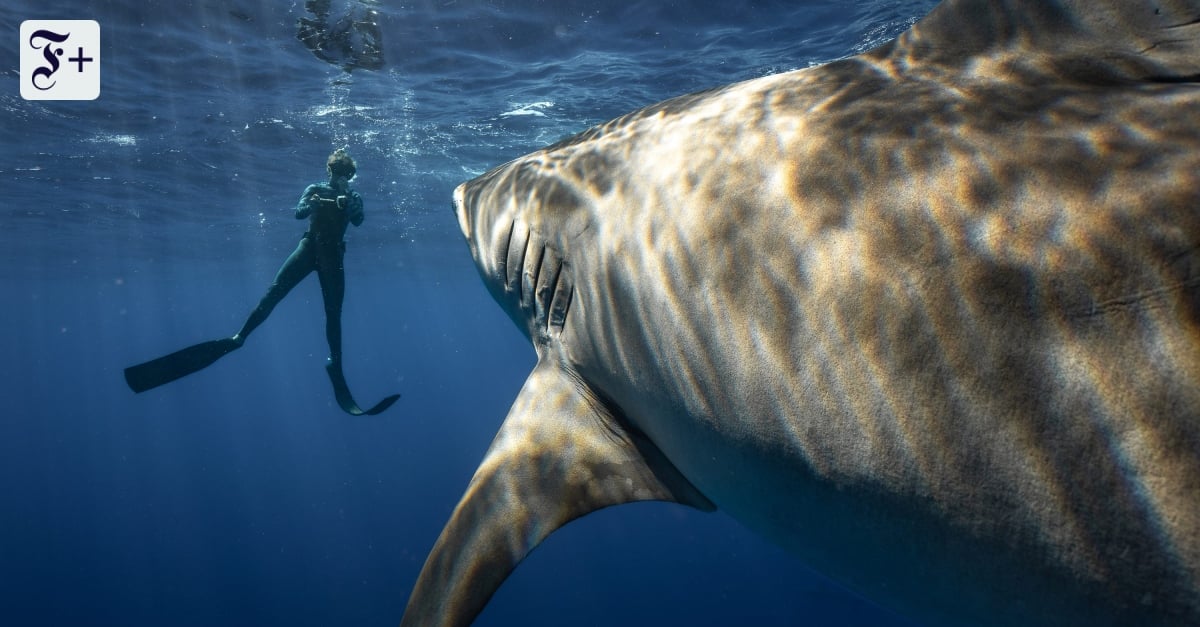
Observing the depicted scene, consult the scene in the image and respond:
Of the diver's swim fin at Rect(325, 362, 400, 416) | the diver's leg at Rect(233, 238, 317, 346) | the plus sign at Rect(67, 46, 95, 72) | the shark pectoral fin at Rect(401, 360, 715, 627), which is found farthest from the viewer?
the plus sign at Rect(67, 46, 95, 72)

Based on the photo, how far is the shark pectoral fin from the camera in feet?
6.23

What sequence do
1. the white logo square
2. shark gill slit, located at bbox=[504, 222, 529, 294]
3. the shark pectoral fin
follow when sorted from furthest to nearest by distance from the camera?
the white logo square
shark gill slit, located at bbox=[504, 222, 529, 294]
the shark pectoral fin

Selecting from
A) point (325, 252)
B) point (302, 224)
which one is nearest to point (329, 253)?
point (325, 252)

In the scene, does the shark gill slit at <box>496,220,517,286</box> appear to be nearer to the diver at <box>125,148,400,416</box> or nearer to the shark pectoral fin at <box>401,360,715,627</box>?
the shark pectoral fin at <box>401,360,715,627</box>

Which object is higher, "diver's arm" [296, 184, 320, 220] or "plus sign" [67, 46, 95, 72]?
"plus sign" [67, 46, 95, 72]

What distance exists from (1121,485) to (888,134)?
3.23ft

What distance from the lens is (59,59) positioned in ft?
38.3

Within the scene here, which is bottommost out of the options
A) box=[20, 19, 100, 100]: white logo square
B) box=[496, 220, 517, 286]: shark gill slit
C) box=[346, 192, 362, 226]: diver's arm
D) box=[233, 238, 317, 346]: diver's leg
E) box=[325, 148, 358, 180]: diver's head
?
box=[233, 238, 317, 346]: diver's leg

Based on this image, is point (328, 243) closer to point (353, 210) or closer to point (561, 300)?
point (353, 210)

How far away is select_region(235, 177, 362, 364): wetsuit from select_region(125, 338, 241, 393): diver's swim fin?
1.18 meters

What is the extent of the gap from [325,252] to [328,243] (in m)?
0.15

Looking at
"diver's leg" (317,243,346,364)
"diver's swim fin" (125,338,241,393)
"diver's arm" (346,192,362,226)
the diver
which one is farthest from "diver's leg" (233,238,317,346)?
"diver's swim fin" (125,338,241,393)

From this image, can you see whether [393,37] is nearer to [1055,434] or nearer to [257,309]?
[257,309]

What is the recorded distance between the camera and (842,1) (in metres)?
10.1
